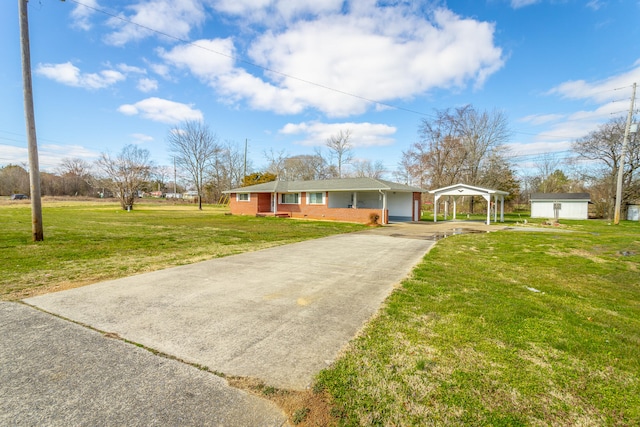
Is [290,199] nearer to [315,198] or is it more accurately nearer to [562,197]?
[315,198]

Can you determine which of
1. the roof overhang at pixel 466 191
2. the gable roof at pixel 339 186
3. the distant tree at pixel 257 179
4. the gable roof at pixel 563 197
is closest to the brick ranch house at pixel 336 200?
the gable roof at pixel 339 186

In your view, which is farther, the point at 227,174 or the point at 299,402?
the point at 227,174

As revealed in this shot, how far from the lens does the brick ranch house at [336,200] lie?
21.6 meters

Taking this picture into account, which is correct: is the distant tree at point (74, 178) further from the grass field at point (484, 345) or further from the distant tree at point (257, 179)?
the grass field at point (484, 345)

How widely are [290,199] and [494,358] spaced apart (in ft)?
79.1

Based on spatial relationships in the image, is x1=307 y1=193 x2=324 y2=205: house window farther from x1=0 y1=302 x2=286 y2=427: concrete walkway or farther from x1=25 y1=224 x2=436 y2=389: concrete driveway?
x1=0 y1=302 x2=286 y2=427: concrete walkway

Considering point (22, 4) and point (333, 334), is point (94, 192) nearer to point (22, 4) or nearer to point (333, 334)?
point (22, 4)

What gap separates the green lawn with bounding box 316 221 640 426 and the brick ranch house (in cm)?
1545

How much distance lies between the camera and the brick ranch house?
21.6 m

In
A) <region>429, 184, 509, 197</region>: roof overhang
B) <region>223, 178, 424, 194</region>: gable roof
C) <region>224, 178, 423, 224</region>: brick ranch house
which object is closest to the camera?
<region>429, 184, 509, 197</region>: roof overhang

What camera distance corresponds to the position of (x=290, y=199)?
1033 inches

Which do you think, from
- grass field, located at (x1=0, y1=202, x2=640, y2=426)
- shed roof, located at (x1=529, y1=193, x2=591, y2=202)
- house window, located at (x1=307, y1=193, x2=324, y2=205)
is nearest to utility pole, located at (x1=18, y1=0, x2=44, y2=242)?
grass field, located at (x1=0, y1=202, x2=640, y2=426)

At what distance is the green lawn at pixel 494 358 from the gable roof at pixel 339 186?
613 inches

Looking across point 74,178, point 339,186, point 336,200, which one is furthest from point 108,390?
point 74,178
